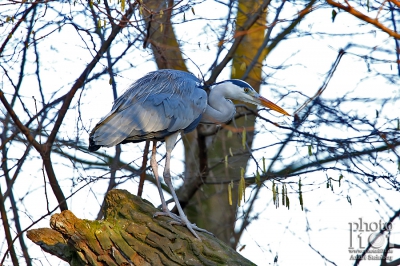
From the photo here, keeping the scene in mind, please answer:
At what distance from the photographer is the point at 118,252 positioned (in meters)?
4.30

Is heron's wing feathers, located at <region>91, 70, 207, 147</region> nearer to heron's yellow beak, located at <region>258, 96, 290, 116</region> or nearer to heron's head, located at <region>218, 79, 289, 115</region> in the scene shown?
heron's head, located at <region>218, 79, 289, 115</region>

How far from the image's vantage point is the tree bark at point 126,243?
168 inches

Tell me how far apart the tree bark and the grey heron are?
54 cm

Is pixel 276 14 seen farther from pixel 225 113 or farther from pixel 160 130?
pixel 160 130

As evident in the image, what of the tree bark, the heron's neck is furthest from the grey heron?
the tree bark

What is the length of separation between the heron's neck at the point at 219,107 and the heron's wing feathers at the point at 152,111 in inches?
9.1

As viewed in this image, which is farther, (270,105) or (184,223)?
(270,105)

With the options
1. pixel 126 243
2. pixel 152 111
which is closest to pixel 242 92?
pixel 152 111

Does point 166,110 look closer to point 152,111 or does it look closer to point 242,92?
point 152,111

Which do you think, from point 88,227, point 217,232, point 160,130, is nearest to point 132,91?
point 160,130

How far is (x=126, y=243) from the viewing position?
4.35 meters

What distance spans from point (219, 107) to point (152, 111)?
856 mm

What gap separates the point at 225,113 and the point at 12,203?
7.92 ft

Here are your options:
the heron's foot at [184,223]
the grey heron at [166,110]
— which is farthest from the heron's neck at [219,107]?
the heron's foot at [184,223]
